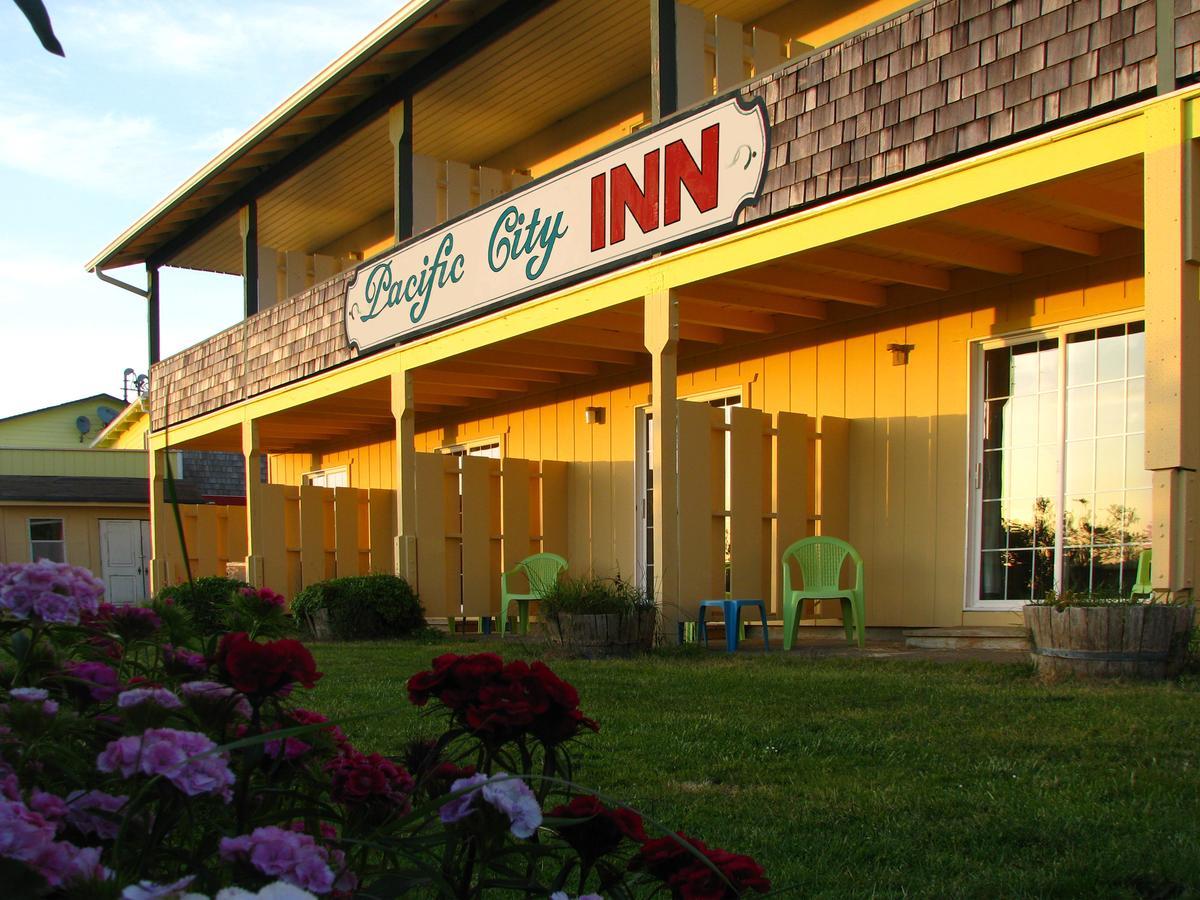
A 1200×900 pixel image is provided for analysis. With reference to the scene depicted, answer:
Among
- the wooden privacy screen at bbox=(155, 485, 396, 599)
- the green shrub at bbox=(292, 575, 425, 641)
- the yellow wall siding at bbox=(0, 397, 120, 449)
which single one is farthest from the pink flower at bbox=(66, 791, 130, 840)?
the yellow wall siding at bbox=(0, 397, 120, 449)

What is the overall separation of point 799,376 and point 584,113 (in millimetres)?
4024

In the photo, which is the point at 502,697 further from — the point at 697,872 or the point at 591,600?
the point at 591,600

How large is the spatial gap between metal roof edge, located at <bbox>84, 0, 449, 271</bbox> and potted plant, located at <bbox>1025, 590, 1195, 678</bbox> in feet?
24.9

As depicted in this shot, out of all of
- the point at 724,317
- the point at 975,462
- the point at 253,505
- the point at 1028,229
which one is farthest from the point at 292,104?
the point at 1028,229

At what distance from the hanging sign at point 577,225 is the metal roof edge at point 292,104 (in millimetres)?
1803

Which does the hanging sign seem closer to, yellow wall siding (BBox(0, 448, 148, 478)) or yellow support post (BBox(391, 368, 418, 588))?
yellow support post (BBox(391, 368, 418, 588))

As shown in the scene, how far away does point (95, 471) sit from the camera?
87.2 feet

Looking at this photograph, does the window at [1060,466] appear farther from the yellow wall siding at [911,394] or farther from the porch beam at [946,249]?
the porch beam at [946,249]

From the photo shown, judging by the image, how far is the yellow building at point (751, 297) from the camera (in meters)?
6.67

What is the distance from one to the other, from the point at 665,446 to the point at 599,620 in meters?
1.41

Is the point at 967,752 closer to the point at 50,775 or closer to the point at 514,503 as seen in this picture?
the point at 50,775

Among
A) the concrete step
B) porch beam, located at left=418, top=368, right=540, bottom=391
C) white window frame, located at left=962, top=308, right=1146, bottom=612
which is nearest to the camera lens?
the concrete step

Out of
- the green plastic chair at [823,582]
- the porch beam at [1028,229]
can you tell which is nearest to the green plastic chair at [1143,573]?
the green plastic chair at [823,582]

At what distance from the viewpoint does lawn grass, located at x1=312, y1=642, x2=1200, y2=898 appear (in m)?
3.08
